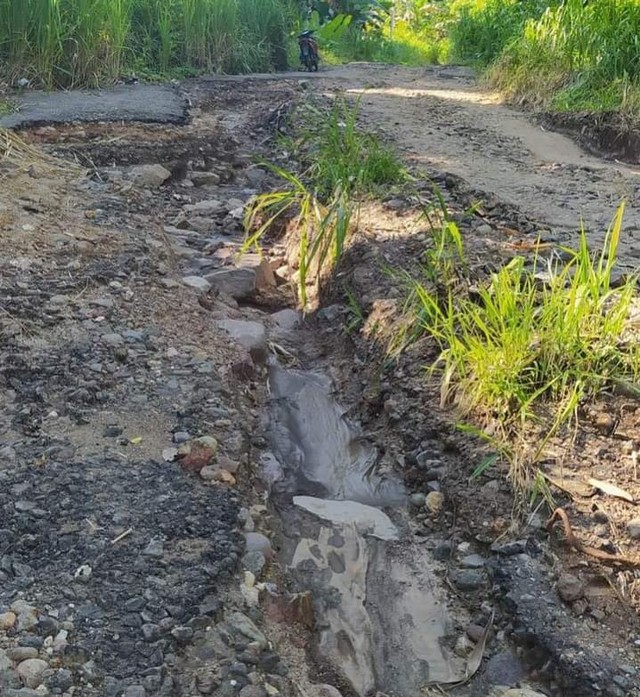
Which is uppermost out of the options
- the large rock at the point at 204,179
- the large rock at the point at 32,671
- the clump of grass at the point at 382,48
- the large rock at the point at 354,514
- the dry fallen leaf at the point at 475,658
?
the clump of grass at the point at 382,48

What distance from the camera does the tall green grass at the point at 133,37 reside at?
600cm

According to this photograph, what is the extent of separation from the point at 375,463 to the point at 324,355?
0.72m

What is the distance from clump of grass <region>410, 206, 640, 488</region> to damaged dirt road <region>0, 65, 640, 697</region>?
0.39 feet

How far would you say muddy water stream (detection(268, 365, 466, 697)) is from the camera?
1940mm

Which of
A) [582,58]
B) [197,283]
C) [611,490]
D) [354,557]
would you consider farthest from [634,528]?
[582,58]

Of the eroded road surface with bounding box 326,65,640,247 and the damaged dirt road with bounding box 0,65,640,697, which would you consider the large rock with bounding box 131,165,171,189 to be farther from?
the eroded road surface with bounding box 326,65,640,247

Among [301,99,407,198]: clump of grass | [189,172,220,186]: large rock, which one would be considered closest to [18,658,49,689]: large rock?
[301,99,407,198]: clump of grass

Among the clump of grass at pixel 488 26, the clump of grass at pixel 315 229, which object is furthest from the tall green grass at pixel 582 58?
the clump of grass at pixel 315 229

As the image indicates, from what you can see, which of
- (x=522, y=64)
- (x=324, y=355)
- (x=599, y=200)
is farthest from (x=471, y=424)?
(x=522, y=64)

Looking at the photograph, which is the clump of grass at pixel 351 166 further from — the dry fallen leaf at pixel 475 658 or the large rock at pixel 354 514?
the dry fallen leaf at pixel 475 658

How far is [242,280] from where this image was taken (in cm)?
364

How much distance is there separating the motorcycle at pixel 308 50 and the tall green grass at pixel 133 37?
0.74ft

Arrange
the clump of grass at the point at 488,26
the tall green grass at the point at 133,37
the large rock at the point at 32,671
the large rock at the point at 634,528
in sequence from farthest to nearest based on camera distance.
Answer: the clump of grass at the point at 488,26
the tall green grass at the point at 133,37
the large rock at the point at 634,528
the large rock at the point at 32,671

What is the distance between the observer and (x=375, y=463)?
105 inches
